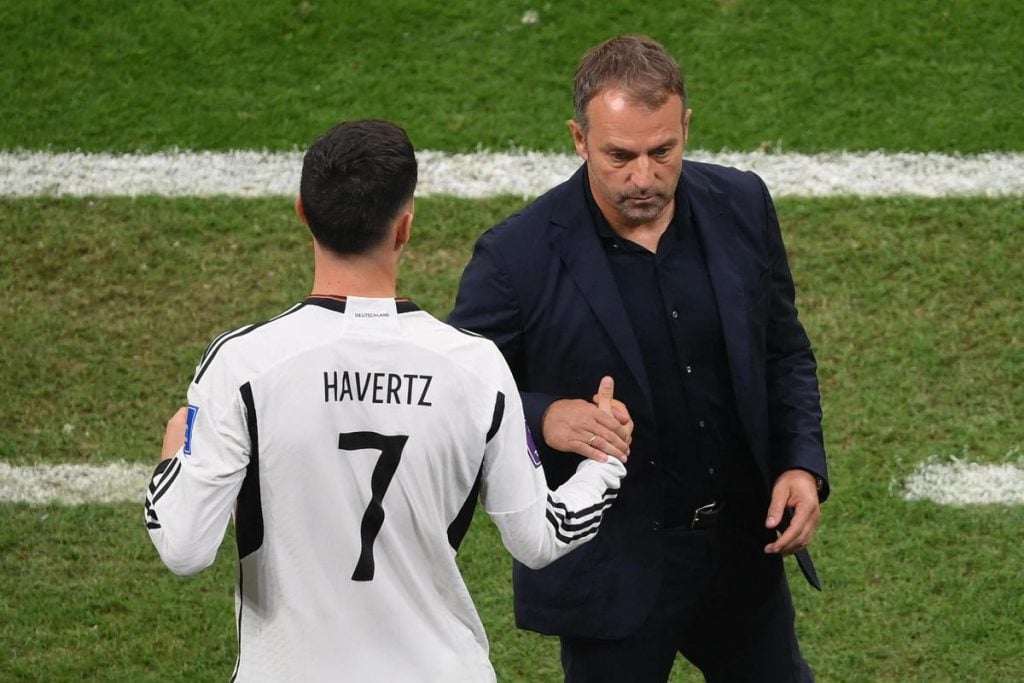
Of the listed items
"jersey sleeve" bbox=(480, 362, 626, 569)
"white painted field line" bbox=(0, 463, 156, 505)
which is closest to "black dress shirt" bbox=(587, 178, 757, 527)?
"jersey sleeve" bbox=(480, 362, 626, 569)

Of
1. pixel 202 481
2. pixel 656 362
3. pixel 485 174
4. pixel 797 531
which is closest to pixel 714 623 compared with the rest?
pixel 797 531

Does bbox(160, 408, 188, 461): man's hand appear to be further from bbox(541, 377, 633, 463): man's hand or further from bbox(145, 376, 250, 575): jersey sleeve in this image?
A: bbox(541, 377, 633, 463): man's hand

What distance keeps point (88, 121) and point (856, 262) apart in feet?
11.0

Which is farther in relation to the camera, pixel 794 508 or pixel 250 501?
pixel 794 508

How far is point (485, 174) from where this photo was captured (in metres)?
6.36

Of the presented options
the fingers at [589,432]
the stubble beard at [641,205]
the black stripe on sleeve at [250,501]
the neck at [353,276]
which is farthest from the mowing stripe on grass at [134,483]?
the neck at [353,276]

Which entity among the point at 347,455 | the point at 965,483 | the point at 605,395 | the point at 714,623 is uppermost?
the point at 347,455

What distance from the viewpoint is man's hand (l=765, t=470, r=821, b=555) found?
3.27 m

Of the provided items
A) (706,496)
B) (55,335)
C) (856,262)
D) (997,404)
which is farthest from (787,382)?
(55,335)

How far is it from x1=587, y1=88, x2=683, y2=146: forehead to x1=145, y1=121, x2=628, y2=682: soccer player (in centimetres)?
76

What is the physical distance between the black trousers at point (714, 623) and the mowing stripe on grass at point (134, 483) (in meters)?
1.75

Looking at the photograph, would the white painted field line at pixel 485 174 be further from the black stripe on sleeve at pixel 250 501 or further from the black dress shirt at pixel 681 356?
the black stripe on sleeve at pixel 250 501

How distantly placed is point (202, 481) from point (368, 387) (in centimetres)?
30

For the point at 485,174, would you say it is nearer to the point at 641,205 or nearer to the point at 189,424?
the point at 641,205
